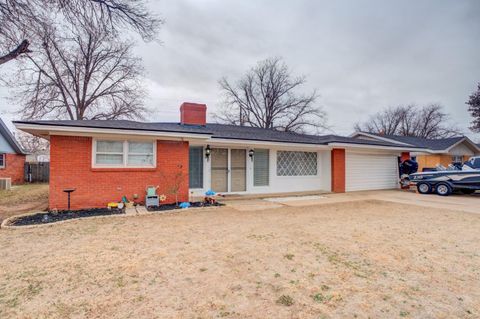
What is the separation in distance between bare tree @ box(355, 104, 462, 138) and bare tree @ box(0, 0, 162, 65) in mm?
41310

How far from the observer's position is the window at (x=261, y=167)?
37.3 feet

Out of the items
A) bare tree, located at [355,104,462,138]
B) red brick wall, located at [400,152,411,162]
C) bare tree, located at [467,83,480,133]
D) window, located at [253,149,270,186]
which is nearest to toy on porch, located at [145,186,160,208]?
window, located at [253,149,270,186]

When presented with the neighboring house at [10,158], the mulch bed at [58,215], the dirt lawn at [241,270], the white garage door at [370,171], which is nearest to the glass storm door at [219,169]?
the mulch bed at [58,215]

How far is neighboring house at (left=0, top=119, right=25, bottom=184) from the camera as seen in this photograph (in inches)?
650

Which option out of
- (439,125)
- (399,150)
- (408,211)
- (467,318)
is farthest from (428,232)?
(439,125)

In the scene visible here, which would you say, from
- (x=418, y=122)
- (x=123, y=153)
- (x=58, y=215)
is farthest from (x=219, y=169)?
(x=418, y=122)

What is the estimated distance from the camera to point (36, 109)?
17844 mm

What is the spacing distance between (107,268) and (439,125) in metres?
49.7

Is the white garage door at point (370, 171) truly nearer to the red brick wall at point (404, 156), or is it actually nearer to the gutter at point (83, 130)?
the red brick wall at point (404, 156)

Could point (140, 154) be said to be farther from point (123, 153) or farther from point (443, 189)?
point (443, 189)

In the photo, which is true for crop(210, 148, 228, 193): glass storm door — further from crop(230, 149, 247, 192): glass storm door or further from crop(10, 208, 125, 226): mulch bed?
crop(10, 208, 125, 226): mulch bed

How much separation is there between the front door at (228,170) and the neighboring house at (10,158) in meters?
15.3

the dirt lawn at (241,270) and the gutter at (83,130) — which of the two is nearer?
the dirt lawn at (241,270)

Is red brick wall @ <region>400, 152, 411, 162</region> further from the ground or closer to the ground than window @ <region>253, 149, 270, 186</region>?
further from the ground
